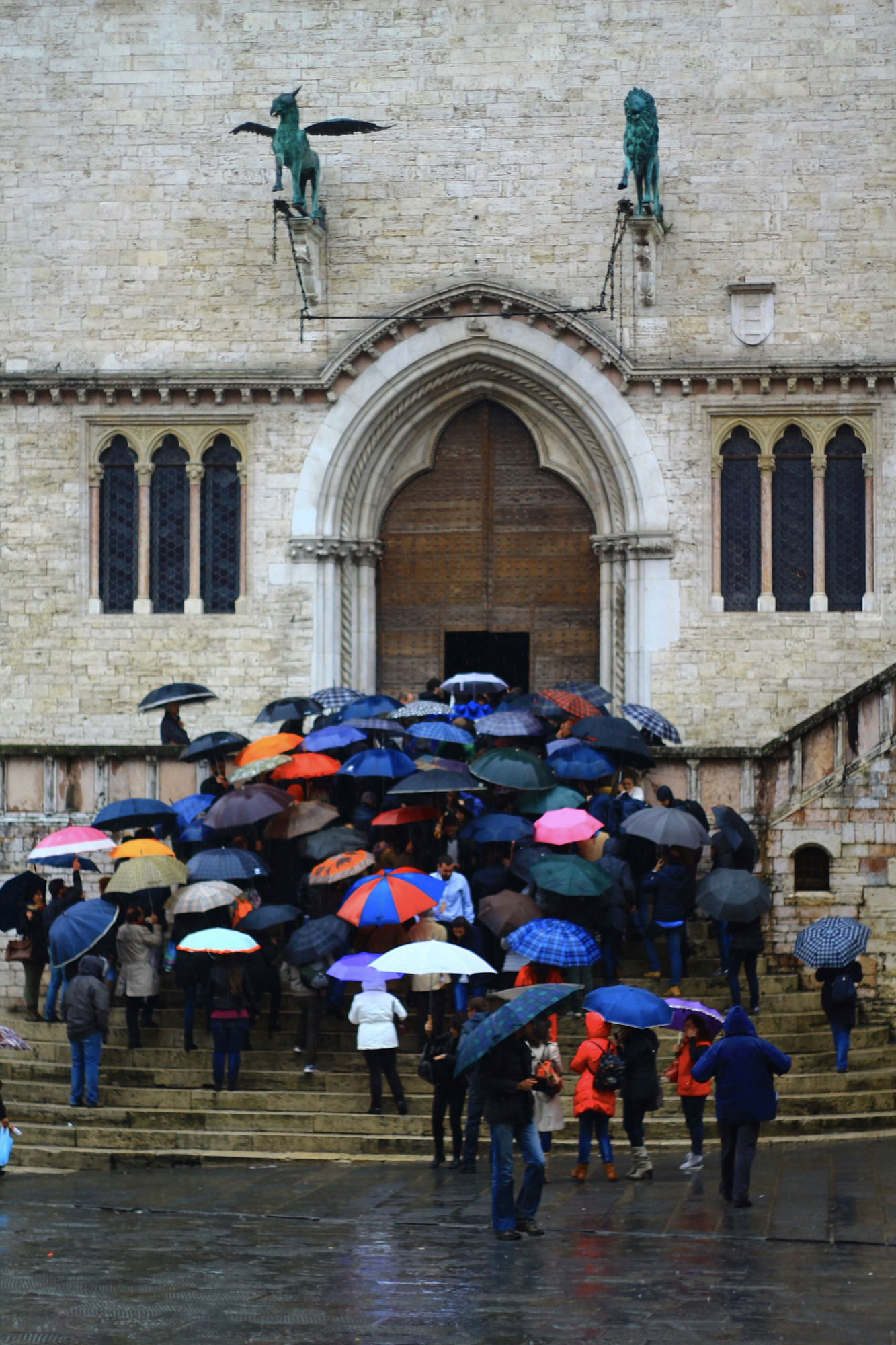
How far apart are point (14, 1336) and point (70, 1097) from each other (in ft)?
25.3

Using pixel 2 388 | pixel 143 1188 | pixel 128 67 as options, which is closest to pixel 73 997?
pixel 143 1188

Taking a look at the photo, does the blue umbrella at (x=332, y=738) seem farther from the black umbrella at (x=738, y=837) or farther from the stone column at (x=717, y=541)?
the stone column at (x=717, y=541)

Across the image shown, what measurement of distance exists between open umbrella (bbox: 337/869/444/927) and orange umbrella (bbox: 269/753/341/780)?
2.41 m

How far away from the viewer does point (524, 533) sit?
26.7 m

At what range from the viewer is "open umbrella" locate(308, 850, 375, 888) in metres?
17.9

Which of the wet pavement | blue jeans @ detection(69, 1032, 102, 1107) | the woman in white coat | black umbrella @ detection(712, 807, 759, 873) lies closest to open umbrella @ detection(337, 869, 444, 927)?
the woman in white coat

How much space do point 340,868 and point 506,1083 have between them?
18.7 feet

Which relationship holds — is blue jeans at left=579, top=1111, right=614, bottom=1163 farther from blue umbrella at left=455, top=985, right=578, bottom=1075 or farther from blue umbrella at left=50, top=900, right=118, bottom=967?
blue umbrella at left=50, top=900, right=118, bottom=967

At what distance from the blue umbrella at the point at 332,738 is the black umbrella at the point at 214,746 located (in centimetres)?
118

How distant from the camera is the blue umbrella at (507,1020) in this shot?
1227 cm

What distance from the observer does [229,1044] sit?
17375 mm

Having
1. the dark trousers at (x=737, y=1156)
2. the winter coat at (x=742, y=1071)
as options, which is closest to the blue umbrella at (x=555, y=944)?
the winter coat at (x=742, y=1071)

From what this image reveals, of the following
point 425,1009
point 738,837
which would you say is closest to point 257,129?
point 738,837

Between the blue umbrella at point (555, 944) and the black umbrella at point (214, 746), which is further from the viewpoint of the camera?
the black umbrella at point (214, 746)
